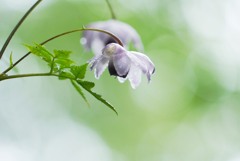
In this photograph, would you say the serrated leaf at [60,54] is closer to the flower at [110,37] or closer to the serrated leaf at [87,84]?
the serrated leaf at [87,84]

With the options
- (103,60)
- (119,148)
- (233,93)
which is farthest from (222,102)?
(103,60)

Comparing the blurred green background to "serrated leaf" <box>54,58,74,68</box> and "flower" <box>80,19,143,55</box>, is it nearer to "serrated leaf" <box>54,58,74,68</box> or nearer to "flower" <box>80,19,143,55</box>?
"flower" <box>80,19,143,55</box>

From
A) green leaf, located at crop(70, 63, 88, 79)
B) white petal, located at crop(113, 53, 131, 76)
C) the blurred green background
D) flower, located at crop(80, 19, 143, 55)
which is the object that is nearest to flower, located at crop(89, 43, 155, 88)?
white petal, located at crop(113, 53, 131, 76)

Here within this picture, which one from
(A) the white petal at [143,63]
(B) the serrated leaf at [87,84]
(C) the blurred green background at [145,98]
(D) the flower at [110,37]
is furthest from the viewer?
(C) the blurred green background at [145,98]

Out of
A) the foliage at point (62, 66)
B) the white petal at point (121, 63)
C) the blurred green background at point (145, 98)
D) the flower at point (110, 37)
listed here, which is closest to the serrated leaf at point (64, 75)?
the foliage at point (62, 66)

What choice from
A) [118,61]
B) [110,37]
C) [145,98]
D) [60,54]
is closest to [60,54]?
[60,54]
